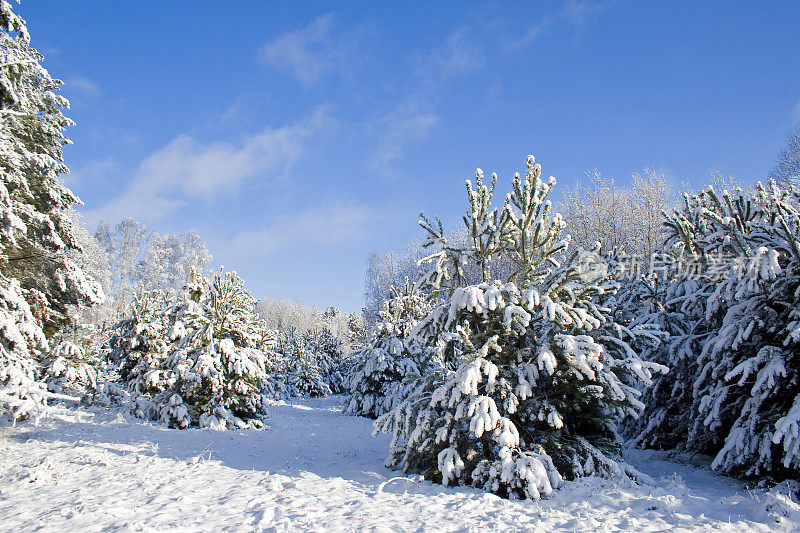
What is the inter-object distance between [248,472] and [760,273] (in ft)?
29.9

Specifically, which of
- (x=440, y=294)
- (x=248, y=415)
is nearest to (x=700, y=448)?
(x=440, y=294)

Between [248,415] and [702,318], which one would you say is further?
[248,415]

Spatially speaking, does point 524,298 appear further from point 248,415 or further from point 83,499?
point 248,415

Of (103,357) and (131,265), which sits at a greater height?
(131,265)

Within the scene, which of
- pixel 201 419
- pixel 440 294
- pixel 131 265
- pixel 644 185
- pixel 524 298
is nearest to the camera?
pixel 524 298

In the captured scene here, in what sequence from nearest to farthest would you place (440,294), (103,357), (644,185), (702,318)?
(440,294) → (702,318) → (103,357) → (644,185)

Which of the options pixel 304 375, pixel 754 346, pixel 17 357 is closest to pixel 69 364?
pixel 17 357

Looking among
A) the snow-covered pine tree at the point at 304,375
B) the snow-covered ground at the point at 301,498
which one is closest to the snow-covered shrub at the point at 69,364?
the snow-covered ground at the point at 301,498

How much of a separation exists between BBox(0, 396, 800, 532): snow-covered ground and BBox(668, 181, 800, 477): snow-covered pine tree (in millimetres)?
732

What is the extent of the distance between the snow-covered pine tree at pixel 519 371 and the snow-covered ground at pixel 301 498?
1.46ft

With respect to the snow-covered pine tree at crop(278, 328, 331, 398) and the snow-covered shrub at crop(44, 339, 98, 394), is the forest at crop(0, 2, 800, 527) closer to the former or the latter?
the snow-covered shrub at crop(44, 339, 98, 394)

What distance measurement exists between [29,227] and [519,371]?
1068 centimetres

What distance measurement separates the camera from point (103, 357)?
19828 millimetres

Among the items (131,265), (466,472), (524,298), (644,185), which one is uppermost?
(644,185)
